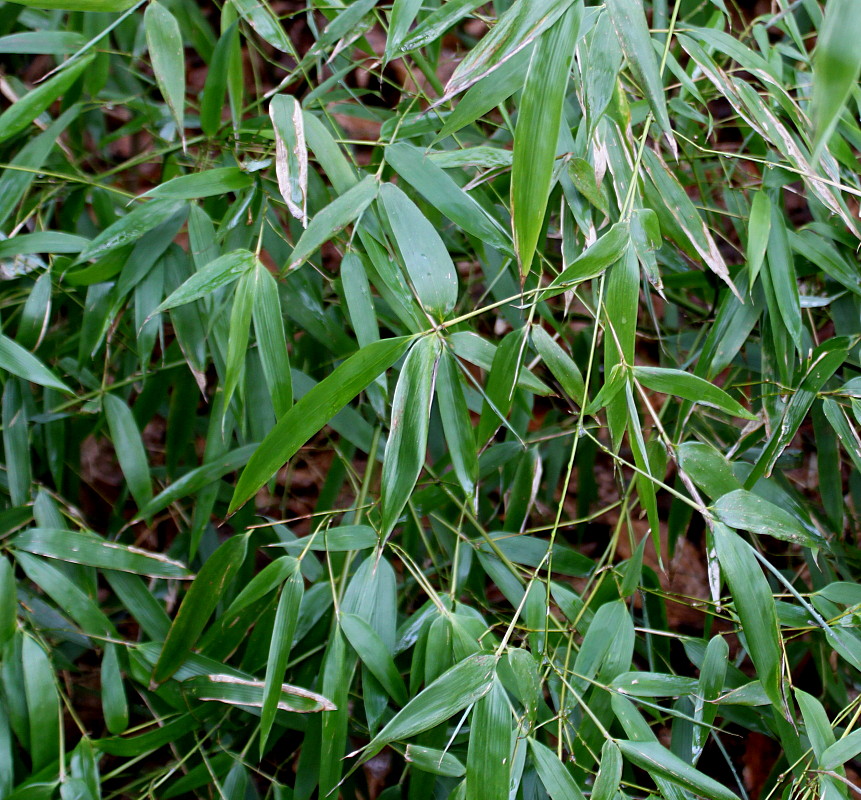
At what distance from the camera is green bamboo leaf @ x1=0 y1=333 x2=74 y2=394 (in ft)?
1.94

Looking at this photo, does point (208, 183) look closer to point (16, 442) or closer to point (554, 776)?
point (16, 442)

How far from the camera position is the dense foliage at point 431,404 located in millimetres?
479

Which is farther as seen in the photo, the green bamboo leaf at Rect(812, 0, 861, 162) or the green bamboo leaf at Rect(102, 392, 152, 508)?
the green bamboo leaf at Rect(102, 392, 152, 508)

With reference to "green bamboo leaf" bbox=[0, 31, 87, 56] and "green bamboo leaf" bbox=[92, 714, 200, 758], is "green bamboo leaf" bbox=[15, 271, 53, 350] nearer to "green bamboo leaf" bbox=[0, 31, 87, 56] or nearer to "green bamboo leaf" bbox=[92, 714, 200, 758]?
"green bamboo leaf" bbox=[0, 31, 87, 56]

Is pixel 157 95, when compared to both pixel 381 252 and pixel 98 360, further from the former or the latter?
pixel 381 252

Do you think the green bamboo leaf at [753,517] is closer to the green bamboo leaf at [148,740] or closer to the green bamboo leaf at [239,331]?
the green bamboo leaf at [239,331]

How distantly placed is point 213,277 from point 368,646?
294 mm

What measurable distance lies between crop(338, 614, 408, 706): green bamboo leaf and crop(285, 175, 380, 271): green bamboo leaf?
0.26 metres

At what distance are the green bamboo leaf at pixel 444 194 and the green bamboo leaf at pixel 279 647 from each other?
0.91ft

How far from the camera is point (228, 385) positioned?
0.53m

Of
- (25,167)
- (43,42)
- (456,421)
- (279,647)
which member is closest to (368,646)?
(279,647)

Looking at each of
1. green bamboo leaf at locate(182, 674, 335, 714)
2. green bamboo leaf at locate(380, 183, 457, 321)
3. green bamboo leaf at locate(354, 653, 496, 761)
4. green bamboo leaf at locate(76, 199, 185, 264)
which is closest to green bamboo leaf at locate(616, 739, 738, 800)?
green bamboo leaf at locate(354, 653, 496, 761)

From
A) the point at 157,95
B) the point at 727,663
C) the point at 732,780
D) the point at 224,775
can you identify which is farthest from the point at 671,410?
the point at 157,95

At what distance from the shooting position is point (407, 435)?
47cm
